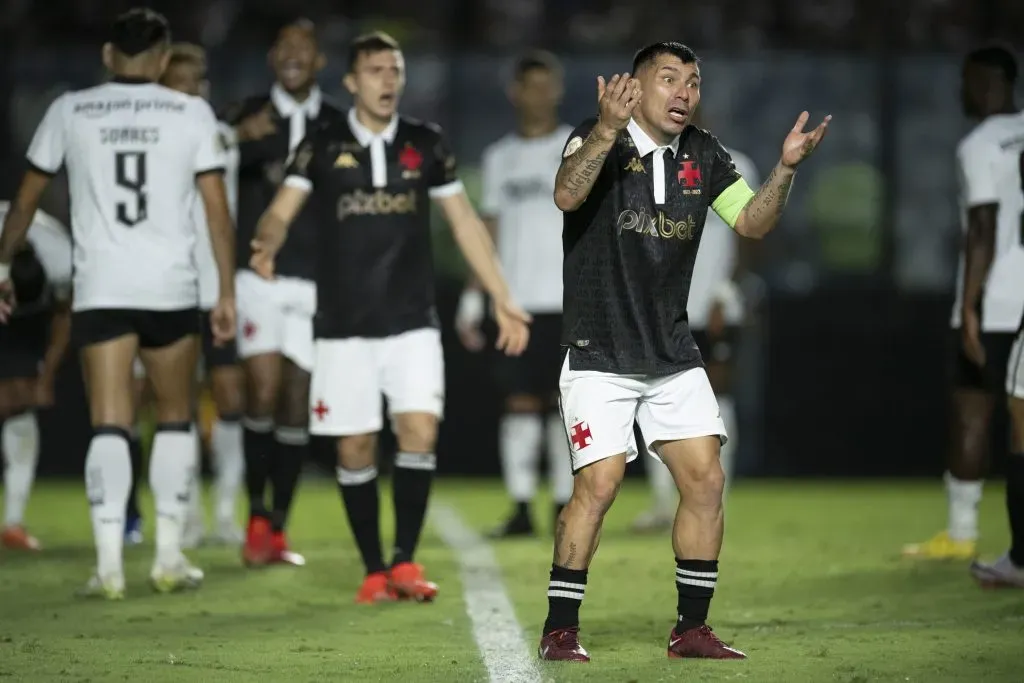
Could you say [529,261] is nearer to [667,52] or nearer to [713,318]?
[713,318]

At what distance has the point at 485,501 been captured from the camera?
42.5 feet

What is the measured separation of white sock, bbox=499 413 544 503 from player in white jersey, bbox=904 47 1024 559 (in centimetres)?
272

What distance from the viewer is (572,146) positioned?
19.0 ft

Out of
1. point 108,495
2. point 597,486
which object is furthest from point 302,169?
point 597,486

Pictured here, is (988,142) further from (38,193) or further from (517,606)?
(38,193)

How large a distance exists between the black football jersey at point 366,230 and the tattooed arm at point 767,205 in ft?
6.50

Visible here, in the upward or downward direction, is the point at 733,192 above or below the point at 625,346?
above

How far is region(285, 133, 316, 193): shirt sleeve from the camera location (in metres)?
7.55

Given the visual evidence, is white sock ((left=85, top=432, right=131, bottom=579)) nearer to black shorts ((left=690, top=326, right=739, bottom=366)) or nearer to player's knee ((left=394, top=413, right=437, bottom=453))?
player's knee ((left=394, top=413, right=437, bottom=453))

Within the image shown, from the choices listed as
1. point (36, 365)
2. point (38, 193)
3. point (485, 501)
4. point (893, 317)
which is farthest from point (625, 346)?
point (893, 317)

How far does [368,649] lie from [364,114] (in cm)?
252

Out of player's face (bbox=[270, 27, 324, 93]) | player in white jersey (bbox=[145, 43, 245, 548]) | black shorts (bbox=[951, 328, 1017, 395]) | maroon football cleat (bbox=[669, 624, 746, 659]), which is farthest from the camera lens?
player in white jersey (bbox=[145, 43, 245, 548])

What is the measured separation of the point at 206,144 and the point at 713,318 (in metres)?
4.03

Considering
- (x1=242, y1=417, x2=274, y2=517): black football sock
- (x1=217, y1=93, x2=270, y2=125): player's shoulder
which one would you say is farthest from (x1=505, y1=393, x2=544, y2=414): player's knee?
(x1=217, y1=93, x2=270, y2=125): player's shoulder
